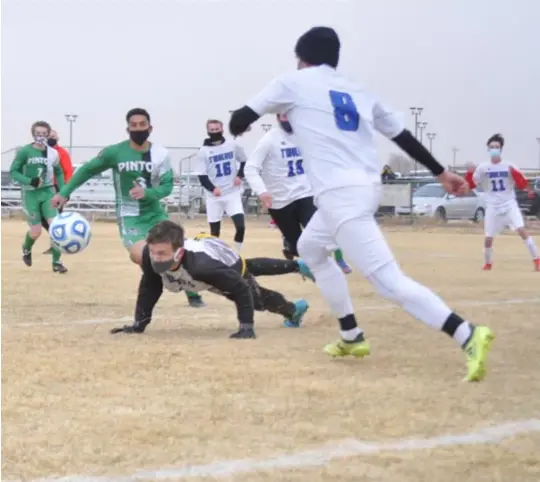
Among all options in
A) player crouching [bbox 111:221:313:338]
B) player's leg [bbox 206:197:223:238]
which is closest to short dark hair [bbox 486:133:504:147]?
player's leg [bbox 206:197:223:238]

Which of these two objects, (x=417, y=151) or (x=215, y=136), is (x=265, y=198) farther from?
(x=215, y=136)

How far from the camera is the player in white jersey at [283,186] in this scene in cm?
1048

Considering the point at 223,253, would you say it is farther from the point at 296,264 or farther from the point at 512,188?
the point at 512,188

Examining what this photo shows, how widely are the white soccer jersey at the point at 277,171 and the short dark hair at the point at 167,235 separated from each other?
2944 mm

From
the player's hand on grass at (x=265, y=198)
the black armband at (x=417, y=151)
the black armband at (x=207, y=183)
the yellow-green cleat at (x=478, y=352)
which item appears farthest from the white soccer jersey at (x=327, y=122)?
the black armband at (x=207, y=183)

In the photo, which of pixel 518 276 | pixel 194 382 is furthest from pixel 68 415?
pixel 518 276

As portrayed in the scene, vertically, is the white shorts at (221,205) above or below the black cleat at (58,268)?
above

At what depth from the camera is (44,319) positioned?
8.47 metres

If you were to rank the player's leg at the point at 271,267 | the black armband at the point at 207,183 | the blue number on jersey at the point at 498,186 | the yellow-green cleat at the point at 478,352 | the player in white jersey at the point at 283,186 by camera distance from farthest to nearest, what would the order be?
1. the blue number on jersey at the point at 498,186
2. the black armband at the point at 207,183
3. the player in white jersey at the point at 283,186
4. the player's leg at the point at 271,267
5. the yellow-green cleat at the point at 478,352

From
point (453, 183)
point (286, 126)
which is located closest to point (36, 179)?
point (286, 126)

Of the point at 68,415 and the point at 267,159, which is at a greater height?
the point at 267,159

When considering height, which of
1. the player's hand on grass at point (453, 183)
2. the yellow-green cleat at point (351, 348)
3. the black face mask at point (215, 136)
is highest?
the black face mask at point (215, 136)

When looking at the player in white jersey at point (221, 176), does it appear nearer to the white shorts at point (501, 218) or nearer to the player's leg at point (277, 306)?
the white shorts at point (501, 218)

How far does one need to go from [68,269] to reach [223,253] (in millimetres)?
7372
